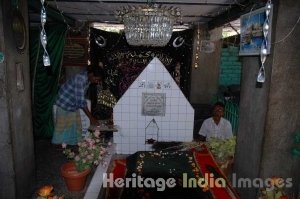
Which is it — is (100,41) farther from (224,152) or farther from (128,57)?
(224,152)

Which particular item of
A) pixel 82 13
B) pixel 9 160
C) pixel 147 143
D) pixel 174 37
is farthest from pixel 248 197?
pixel 174 37

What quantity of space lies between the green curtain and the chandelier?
458 cm

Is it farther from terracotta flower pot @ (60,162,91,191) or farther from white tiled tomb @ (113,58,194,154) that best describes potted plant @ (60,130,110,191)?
white tiled tomb @ (113,58,194,154)

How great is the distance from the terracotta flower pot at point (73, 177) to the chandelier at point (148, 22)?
2.73 m

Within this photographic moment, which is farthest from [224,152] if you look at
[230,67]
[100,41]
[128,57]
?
[230,67]

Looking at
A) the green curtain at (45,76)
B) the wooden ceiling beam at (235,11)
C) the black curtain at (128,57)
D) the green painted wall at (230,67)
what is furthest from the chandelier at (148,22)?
the green painted wall at (230,67)

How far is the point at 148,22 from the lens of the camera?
3383 mm

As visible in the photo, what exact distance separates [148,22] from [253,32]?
1.67 metres

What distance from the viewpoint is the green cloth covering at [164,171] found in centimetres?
379

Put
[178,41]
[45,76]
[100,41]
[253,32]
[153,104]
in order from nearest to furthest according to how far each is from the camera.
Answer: [253,32] < [153,104] < [45,76] < [100,41] < [178,41]

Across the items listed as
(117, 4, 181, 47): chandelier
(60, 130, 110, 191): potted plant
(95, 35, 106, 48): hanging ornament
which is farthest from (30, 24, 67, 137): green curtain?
(117, 4, 181, 47): chandelier

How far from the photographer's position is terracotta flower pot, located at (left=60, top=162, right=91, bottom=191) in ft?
16.1

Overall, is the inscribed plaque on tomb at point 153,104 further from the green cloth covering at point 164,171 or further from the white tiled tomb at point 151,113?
the green cloth covering at point 164,171

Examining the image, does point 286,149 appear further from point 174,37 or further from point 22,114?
point 174,37
